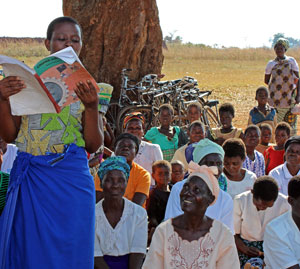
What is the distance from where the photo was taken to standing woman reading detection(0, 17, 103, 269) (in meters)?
2.72

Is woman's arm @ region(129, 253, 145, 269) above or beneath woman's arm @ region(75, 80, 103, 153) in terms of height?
beneath

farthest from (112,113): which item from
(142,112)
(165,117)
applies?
(165,117)

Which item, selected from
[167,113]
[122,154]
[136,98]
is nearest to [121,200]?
[122,154]

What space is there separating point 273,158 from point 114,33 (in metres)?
4.11

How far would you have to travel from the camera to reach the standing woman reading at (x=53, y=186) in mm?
2721

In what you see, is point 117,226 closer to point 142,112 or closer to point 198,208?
point 198,208

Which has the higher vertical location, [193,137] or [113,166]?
[113,166]

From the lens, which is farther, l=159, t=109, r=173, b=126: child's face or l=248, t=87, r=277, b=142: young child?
l=248, t=87, r=277, b=142: young child

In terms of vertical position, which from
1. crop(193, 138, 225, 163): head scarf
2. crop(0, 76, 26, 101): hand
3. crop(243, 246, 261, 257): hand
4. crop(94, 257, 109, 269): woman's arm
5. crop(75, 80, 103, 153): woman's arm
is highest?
crop(0, 76, 26, 101): hand

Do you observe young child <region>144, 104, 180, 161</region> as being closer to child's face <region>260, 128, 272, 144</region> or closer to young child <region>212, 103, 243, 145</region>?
young child <region>212, 103, 243, 145</region>

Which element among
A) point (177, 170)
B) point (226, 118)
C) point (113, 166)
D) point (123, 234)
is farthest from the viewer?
point (226, 118)

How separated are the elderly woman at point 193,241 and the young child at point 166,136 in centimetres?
324

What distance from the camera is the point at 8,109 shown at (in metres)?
2.71

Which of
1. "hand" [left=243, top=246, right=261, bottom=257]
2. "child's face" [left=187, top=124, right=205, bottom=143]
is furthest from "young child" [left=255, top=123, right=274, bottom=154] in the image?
"hand" [left=243, top=246, right=261, bottom=257]
